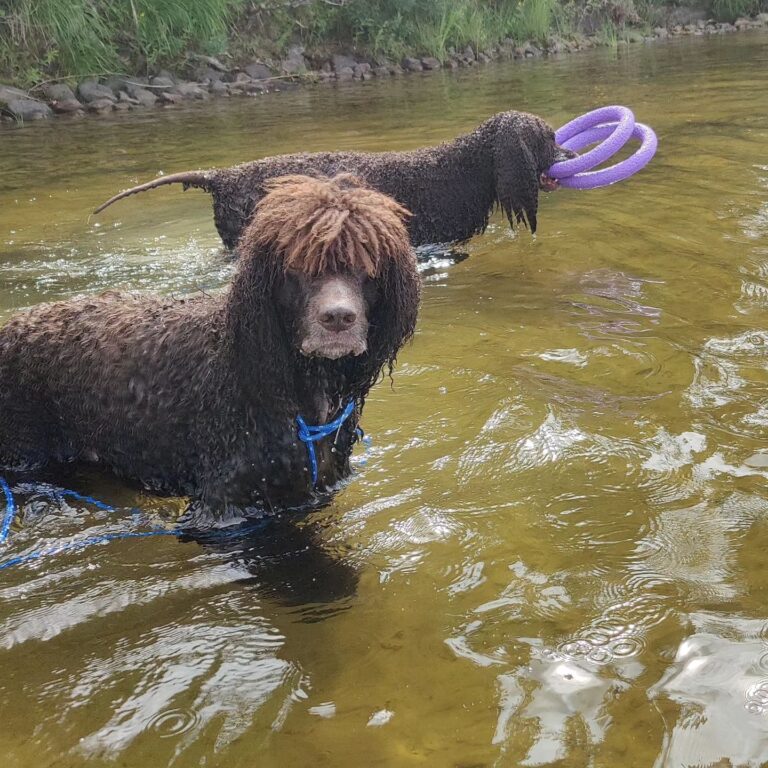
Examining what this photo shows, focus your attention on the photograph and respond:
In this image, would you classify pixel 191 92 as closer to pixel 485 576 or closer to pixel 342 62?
pixel 342 62

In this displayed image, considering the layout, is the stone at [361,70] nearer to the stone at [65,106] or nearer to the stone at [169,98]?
the stone at [169,98]

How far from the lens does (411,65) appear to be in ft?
77.5

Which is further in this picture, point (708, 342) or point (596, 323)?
point (596, 323)

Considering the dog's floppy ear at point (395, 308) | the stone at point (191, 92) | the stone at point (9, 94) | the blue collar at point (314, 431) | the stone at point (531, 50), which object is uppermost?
the stone at point (531, 50)

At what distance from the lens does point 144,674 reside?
2740mm

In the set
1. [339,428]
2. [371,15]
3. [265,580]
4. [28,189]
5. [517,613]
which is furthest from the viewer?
[371,15]

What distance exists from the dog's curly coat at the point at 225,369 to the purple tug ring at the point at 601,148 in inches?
161

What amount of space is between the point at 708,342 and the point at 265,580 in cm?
323

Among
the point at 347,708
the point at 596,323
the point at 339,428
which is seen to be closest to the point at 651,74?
the point at 596,323

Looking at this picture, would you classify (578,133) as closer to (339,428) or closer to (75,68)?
(339,428)

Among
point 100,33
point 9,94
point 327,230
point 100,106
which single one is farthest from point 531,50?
point 327,230

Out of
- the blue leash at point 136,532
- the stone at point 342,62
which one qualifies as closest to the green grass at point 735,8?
the stone at point 342,62

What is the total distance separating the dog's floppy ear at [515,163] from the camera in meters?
7.16

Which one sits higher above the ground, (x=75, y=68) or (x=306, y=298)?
(x=75, y=68)
